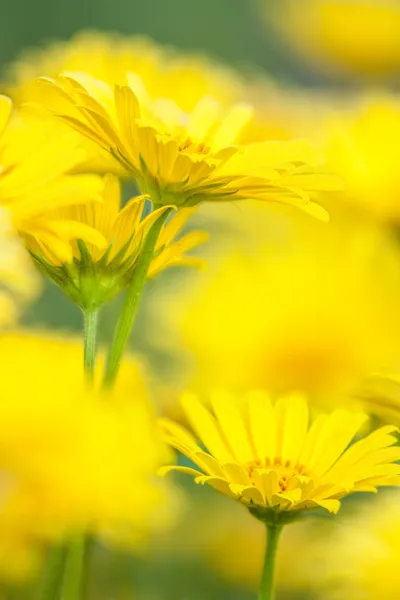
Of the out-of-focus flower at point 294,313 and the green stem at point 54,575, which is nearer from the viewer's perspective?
the green stem at point 54,575

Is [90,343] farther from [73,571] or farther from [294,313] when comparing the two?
[294,313]

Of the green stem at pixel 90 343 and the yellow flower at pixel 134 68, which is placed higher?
the yellow flower at pixel 134 68

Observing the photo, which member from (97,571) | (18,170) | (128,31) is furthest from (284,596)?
(128,31)

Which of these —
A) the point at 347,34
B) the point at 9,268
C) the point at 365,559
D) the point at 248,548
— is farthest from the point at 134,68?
the point at 347,34

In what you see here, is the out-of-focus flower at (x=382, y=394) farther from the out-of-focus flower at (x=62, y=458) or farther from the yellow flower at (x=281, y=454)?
the out-of-focus flower at (x=62, y=458)

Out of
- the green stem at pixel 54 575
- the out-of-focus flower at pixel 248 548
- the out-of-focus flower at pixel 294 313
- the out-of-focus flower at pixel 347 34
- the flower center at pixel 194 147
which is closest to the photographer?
the green stem at pixel 54 575

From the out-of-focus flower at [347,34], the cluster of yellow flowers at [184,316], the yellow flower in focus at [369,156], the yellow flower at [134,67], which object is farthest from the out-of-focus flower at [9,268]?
the out-of-focus flower at [347,34]
